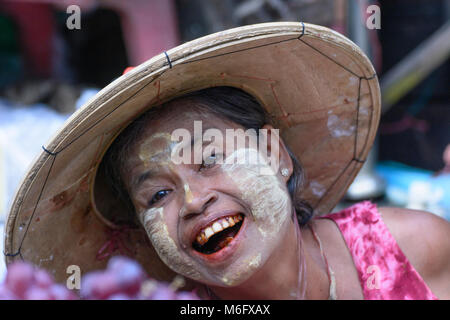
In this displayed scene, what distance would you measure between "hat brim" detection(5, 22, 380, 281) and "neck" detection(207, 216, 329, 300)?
0.35 metres

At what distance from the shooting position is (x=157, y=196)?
4.24ft

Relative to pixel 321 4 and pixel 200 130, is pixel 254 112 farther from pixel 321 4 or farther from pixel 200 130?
pixel 321 4

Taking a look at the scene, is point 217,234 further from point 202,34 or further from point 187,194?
point 202,34

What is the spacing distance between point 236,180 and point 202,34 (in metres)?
2.23

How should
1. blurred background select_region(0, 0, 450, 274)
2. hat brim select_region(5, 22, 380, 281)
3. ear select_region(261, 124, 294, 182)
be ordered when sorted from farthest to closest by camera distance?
blurred background select_region(0, 0, 450, 274)
ear select_region(261, 124, 294, 182)
hat brim select_region(5, 22, 380, 281)

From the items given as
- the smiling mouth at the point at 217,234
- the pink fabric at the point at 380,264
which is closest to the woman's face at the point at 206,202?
the smiling mouth at the point at 217,234

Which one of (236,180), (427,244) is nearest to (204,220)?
(236,180)

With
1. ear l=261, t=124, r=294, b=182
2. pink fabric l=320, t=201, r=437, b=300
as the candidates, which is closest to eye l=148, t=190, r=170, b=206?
ear l=261, t=124, r=294, b=182

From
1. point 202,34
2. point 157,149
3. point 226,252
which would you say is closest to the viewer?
point 226,252

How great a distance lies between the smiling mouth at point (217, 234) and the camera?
Result: 3.91 feet

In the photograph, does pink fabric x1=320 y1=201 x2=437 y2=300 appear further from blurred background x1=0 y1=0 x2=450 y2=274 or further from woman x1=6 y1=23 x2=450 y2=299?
blurred background x1=0 y1=0 x2=450 y2=274

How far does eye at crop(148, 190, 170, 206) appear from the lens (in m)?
1.27
